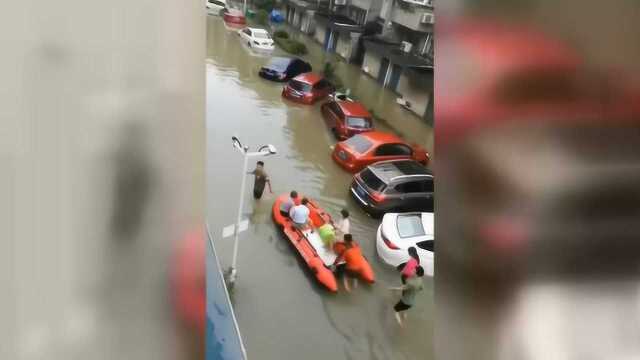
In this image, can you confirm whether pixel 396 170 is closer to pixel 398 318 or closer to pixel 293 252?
pixel 293 252

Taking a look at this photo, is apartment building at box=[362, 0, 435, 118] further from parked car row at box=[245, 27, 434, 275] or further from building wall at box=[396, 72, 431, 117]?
parked car row at box=[245, 27, 434, 275]

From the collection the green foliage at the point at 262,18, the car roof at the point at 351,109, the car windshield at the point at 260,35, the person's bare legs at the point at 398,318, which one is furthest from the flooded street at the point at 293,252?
the green foliage at the point at 262,18

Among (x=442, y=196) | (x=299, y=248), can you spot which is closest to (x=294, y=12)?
(x=299, y=248)

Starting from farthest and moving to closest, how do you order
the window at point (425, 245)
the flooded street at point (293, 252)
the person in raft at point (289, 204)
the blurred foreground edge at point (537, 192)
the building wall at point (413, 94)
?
the building wall at point (413, 94)
the person in raft at point (289, 204)
the window at point (425, 245)
the flooded street at point (293, 252)
the blurred foreground edge at point (537, 192)

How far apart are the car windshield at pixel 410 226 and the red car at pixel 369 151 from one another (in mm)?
1627

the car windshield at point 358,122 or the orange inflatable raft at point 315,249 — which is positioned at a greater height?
the car windshield at point 358,122

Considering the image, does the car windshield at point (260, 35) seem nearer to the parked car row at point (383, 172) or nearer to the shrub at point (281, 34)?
the shrub at point (281, 34)

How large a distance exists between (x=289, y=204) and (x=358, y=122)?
9.66 ft

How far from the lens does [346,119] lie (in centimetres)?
718

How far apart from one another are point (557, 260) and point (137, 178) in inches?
13.9

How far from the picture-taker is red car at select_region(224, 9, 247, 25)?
42.7ft

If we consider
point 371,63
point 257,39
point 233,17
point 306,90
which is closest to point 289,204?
point 306,90

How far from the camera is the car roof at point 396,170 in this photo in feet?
17.6

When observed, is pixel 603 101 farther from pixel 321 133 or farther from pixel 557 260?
pixel 321 133
